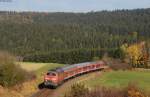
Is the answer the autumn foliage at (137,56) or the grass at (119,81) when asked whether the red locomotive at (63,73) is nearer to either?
the grass at (119,81)

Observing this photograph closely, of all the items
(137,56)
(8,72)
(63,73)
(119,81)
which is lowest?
(119,81)

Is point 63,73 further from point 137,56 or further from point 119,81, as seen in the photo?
point 137,56

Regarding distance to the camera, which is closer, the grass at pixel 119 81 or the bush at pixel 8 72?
the bush at pixel 8 72

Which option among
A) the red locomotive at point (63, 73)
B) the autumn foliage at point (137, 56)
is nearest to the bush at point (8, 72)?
the red locomotive at point (63, 73)

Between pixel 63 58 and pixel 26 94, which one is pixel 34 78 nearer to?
pixel 26 94

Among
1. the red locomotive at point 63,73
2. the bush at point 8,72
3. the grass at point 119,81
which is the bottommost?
the grass at point 119,81

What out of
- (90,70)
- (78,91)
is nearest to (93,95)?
(78,91)

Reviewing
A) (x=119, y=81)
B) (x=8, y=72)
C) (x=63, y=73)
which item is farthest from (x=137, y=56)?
(x=8, y=72)

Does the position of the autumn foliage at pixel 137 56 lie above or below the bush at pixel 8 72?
below

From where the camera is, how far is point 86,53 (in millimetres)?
145250

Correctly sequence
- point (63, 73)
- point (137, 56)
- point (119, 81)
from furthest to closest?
point (137, 56), point (119, 81), point (63, 73)

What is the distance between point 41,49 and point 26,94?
13780 centimetres

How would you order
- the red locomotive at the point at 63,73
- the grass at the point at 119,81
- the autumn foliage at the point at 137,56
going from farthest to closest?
the autumn foliage at the point at 137,56, the grass at the point at 119,81, the red locomotive at the point at 63,73

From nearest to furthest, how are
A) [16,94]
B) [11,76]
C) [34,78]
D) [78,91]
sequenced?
[78,91]
[16,94]
[11,76]
[34,78]
